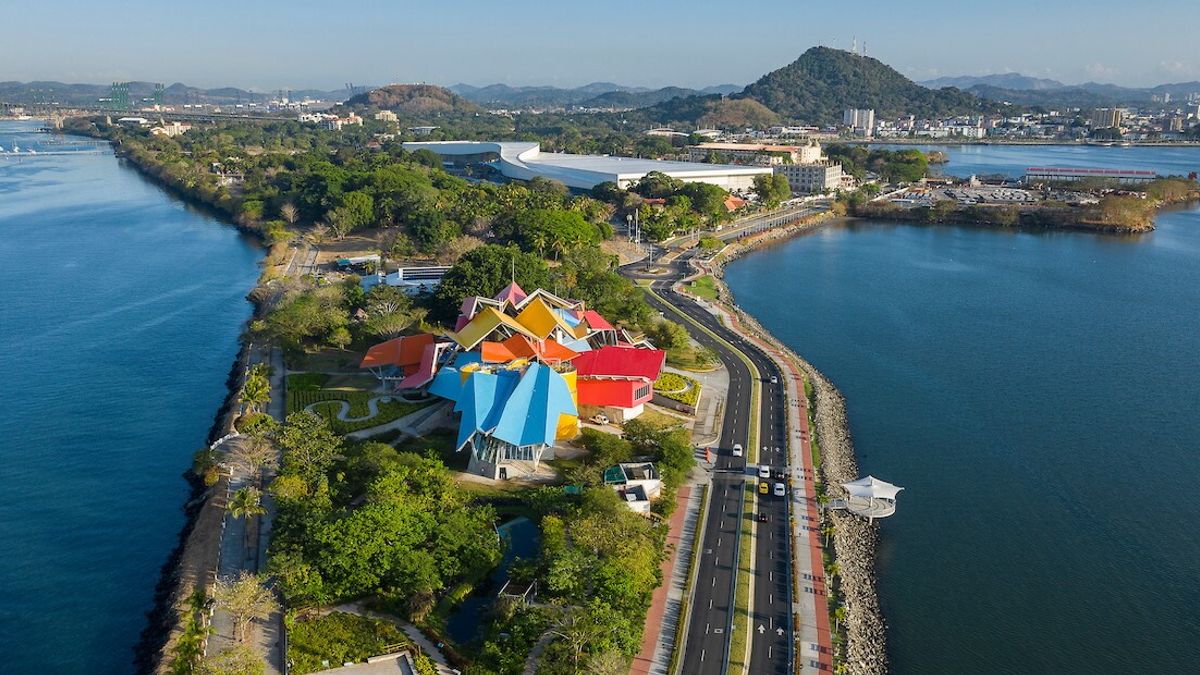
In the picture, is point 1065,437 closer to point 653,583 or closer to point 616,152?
point 653,583

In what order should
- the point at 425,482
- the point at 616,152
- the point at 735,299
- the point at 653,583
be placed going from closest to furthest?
the point at 653,583 < the point at 425,482 < the point at 735,299 < the point at 616,152

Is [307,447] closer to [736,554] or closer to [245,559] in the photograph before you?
[245,559]

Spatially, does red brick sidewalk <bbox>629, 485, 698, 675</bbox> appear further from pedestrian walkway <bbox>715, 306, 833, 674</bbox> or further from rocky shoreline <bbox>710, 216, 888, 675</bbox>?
rocky shoreline <bbox>710, 216, 888, 675</bbox>

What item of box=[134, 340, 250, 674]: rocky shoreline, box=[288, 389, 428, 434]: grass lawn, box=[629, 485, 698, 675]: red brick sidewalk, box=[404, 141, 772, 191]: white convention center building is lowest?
box=[134, 340, 250, 674]: rocky shoreline

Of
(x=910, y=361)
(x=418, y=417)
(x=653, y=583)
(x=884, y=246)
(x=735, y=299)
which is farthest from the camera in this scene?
(x=884, y=246)

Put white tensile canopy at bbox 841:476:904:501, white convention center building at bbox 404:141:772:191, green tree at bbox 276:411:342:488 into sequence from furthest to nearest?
white convention center building at bbox 404:141:772:191
white tensile canopy at bbox 841:476:904:501
green tree at bbox 276:411:342:488

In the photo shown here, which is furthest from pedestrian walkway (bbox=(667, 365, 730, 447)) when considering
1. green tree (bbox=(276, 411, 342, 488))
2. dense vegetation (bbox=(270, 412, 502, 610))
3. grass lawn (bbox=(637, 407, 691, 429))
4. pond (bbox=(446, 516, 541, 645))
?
green tree (bbox=(276, 411, 342, 488))

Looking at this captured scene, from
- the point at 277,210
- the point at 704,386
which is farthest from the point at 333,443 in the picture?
the point at 277,210
